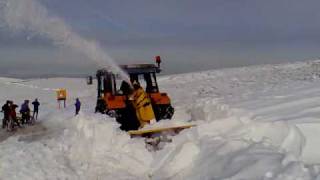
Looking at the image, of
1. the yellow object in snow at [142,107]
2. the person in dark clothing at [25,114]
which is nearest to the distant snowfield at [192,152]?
the yellow object in snow at [142,107]

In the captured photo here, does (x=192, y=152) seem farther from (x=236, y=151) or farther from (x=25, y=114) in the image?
(x=25, y=114)

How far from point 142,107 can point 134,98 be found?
30 cm

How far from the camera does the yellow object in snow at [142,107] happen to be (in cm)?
1149

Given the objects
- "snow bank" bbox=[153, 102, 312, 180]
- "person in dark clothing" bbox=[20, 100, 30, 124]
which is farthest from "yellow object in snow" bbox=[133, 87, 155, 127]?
"person in dark clothing" bbox=[20, 100, 30, 124]

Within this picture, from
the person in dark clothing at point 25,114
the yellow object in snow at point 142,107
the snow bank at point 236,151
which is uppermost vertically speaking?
the yellow object in snow at point 142,107

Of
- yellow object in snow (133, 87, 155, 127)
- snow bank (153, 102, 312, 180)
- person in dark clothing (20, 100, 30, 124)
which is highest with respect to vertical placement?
yellow object in snow (133, 87, 155, 127)

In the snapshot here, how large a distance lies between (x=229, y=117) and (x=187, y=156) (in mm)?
1800

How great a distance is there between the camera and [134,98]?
11.7 meters

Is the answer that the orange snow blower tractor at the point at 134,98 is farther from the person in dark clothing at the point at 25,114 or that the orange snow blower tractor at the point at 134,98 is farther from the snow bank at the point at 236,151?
the person in dark clothing at the point at 25,114

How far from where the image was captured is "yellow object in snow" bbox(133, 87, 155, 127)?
11492mm

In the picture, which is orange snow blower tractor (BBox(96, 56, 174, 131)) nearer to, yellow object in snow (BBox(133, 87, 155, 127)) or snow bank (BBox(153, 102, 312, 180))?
yellow object in snow (BBox(133, 87, 155, 127))

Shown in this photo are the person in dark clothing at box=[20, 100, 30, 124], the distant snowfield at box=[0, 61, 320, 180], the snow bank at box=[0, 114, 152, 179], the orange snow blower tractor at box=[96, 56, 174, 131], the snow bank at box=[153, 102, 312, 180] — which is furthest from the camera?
the person in dark clothing at box=[20, 100, 30, 124]

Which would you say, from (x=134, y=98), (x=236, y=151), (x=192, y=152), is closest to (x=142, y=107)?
(x=134, y=98)

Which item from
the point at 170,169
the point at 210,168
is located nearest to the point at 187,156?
the point at 170,169
